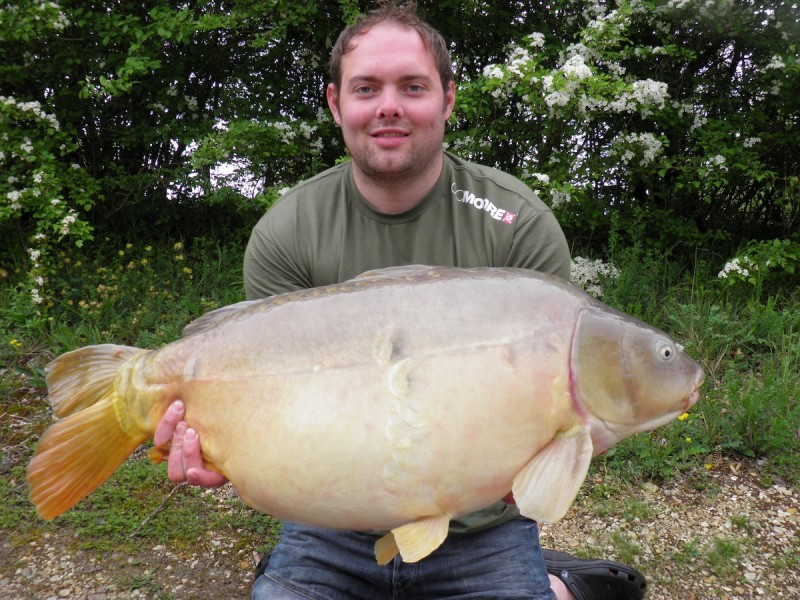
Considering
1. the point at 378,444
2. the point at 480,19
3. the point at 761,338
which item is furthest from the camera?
the point at 480,19

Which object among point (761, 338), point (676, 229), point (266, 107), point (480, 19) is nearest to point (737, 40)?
point (676, 229)

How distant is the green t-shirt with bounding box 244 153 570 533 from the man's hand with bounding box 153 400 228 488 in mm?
615

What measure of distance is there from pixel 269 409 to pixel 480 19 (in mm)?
3902

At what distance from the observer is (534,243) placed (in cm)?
200

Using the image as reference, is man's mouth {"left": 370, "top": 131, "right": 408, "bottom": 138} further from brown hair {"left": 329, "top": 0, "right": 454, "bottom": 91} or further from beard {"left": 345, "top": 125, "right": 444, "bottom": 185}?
brown hair {"left": 329, "top": 0, "right": 454, "bottom": 91}

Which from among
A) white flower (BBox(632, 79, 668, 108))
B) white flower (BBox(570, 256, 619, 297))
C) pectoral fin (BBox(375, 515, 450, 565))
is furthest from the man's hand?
white flower (BBox(632, 79, 668, 108))

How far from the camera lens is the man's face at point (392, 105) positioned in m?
1.94

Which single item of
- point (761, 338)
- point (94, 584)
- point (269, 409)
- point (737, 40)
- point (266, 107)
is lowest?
point (94, 584)

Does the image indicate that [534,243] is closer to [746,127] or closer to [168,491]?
[168,491]

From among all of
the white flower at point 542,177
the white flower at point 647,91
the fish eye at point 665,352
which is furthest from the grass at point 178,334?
the fish eye at point 665,352

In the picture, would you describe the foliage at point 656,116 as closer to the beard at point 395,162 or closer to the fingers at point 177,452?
the beard at point 395,162

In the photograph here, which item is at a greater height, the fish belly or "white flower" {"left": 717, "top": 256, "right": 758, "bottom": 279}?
the fish belly

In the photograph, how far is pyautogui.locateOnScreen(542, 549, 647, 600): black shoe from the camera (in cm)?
221

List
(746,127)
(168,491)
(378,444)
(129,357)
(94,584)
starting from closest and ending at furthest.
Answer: (378,444)
(129,357)
(94,584)
(168,491)
(746,127)
